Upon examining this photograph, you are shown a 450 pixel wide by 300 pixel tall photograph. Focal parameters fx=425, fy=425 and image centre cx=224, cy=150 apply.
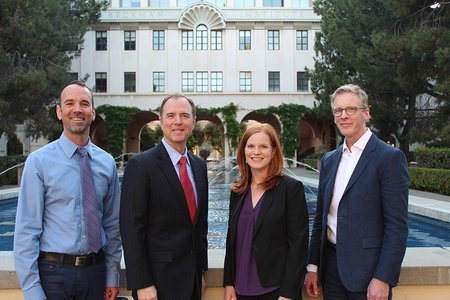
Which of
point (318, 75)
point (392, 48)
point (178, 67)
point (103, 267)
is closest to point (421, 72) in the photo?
point (392, 48)

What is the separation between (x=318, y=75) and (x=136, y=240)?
23.7 meters

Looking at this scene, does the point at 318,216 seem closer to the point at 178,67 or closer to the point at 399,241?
the point at 399,241

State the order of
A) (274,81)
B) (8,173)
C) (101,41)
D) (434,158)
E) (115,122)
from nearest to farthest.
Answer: (434,158) → (8,173) → (115,122) → (101,41) → (274,81)

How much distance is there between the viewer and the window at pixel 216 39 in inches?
1243

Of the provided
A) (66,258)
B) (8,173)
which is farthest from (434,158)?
(8,173)

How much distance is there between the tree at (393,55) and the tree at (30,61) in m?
13.6

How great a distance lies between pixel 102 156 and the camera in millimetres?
2980

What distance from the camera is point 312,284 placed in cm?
299

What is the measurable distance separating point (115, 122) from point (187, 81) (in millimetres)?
6056

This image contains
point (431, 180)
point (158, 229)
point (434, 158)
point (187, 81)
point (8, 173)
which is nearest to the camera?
point (158, 229)

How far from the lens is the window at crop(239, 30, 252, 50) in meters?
31.6

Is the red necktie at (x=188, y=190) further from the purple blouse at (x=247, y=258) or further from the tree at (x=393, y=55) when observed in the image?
the tree at (x=393, y=55)

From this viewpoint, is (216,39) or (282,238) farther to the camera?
(216,39)

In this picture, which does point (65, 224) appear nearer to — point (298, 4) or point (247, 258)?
point (247, 258)
